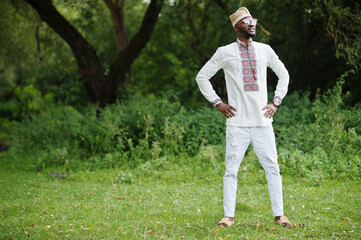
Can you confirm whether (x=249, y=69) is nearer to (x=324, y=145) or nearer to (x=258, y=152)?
(x=258, y=152)

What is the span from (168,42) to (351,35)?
8.24 meters

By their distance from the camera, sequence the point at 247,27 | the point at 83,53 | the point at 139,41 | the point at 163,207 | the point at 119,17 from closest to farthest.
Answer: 1. the point at 247,27
2. the point at 163,207
3. the point at 83,53
4. the point at 139,41
5. the point at 119,17

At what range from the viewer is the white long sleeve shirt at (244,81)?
4.34 meters

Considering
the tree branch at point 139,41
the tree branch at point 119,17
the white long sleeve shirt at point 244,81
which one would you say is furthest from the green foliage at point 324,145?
the tree branch at point 119,17

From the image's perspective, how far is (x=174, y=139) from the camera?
8266mm

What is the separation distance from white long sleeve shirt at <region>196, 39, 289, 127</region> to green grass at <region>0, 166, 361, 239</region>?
4.01 feet

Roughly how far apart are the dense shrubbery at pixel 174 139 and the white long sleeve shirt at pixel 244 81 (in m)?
2.61

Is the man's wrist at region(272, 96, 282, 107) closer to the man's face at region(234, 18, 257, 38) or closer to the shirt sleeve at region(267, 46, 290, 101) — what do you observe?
the shirt sleeve at region(267, 46, 290, 101)

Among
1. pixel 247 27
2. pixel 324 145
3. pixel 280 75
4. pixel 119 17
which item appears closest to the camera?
pixel 247 27

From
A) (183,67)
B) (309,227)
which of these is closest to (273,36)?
(183,67)

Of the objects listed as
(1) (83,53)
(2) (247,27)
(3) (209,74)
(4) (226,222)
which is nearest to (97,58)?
(1) (83,53)

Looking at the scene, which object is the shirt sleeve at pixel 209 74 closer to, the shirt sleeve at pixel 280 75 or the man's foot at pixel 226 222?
the shirt sleeve at pixel 280 75

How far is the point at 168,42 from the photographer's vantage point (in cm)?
1571

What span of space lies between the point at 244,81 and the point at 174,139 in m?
4.08
